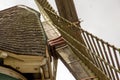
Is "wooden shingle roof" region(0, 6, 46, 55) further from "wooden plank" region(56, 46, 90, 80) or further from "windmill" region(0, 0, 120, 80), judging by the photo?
"wooden plank" region(56, 46, 90, 80)

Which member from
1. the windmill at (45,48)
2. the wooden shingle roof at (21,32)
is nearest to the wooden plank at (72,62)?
the windmill at (45,48)

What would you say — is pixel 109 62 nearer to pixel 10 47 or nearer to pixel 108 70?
pixel 108 70

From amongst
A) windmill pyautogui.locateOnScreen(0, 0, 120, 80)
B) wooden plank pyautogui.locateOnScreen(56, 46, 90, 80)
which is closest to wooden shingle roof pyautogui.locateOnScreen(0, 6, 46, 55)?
windmill pyautogui.locateOnScreen(0, 0, 120, 80)

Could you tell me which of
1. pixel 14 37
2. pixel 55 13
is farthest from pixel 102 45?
pixel 55 13

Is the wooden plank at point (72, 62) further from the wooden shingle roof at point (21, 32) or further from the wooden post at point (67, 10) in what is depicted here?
the wooden shingle roof at point (21, 32)

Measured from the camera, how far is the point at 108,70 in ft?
22.8

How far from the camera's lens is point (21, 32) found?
895cm

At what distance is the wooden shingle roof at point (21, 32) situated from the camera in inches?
302

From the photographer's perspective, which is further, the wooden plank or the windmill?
the wooden plank

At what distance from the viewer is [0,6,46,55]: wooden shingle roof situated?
7.67 m

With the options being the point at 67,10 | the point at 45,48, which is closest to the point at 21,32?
the point at 45,48

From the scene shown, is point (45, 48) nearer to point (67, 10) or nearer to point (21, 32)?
point (21, 32)

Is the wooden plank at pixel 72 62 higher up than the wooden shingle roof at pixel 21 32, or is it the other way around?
the wooden shingle roof at pixel 21 32

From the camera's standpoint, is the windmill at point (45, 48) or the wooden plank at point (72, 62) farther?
the wooden plank at point (72, 62)
